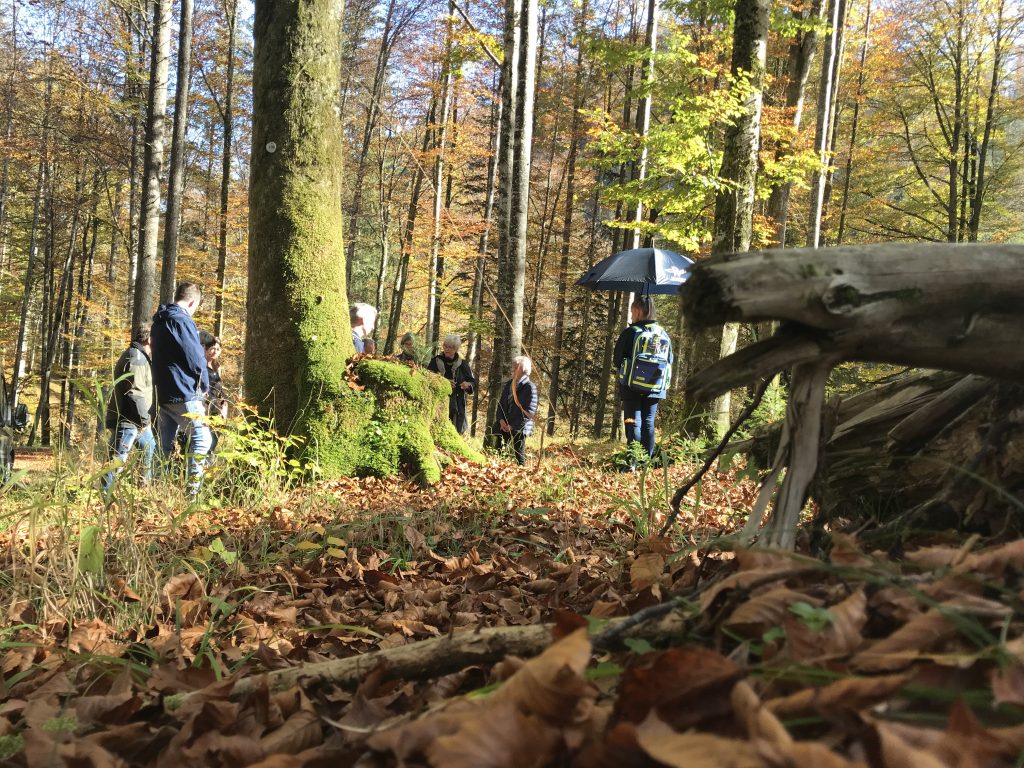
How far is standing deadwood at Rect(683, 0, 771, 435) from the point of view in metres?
7.71

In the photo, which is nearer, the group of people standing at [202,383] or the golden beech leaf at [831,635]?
the golden beech leaf at [831,635]

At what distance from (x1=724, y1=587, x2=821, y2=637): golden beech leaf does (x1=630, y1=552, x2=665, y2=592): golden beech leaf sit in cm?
75

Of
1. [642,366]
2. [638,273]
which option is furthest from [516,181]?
[642,366]

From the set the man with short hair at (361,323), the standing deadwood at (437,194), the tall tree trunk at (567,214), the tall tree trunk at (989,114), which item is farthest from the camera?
the tall tree trunk at (567,214)

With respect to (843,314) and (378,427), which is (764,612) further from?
(378,427)

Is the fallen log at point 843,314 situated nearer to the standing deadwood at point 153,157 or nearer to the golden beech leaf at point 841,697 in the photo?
the golden beech leaf at point 841,697

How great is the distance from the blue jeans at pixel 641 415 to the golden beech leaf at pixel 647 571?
16.6 feet

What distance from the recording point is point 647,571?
6.82 ft

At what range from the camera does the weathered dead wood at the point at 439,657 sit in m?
1.32

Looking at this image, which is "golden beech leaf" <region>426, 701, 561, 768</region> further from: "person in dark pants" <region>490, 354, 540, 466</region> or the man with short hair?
the man with short hair

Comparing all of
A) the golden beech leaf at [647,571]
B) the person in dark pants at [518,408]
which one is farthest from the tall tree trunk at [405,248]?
the golden beech leaf at [647,571]

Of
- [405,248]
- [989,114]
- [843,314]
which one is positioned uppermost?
[989,114]

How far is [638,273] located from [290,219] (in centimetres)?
480

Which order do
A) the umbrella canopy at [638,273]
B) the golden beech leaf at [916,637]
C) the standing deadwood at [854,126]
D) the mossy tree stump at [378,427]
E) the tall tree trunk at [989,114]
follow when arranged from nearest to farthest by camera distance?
the golden beech leaf at [916,637] → the mossy tree stump at [378,427] → the umbrella canopy at [638,273] → the tall tree trunk at [989,114] → the standing deadwood at [854,126]
